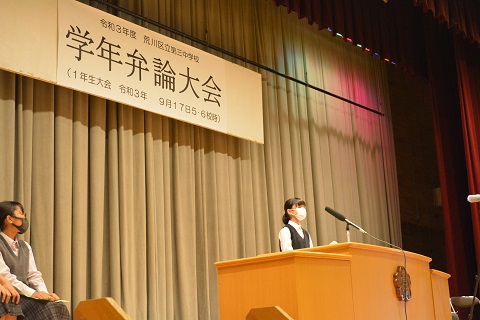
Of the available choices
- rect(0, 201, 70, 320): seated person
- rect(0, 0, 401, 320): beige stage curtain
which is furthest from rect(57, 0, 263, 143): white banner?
rect(0, 201, 70, 320): seated person

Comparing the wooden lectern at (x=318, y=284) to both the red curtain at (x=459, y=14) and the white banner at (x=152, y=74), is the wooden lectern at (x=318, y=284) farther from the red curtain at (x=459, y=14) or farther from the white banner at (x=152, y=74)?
the red curtain at (x=459, y=14)

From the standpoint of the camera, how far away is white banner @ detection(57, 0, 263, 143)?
5391 mm

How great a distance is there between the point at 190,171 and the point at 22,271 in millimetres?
2358

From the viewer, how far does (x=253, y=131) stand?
267 inches

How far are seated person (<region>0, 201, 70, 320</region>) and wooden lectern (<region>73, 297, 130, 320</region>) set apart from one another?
1.75m

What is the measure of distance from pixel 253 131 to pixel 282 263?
3.11 meters

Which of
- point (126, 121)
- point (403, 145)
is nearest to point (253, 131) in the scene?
point (126, 121)

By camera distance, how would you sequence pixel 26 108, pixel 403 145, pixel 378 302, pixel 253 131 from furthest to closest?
pixel 403 145 < pixel 253 131 < pixel 26 108 < pixel 378 302

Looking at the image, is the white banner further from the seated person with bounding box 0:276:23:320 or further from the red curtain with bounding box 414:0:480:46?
the red curtain with bounding box 414:0:480:46

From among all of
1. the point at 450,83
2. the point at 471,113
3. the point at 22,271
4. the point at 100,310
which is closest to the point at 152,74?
the point at 22,271

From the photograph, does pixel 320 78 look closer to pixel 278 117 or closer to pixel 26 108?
pixel 278 117

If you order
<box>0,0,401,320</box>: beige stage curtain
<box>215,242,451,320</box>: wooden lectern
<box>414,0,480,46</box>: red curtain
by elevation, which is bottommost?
<box>215,242,451,320</box>: wooden lectern

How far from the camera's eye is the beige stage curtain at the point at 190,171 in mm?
5180

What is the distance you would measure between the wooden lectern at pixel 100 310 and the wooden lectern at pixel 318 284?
1599 mm
